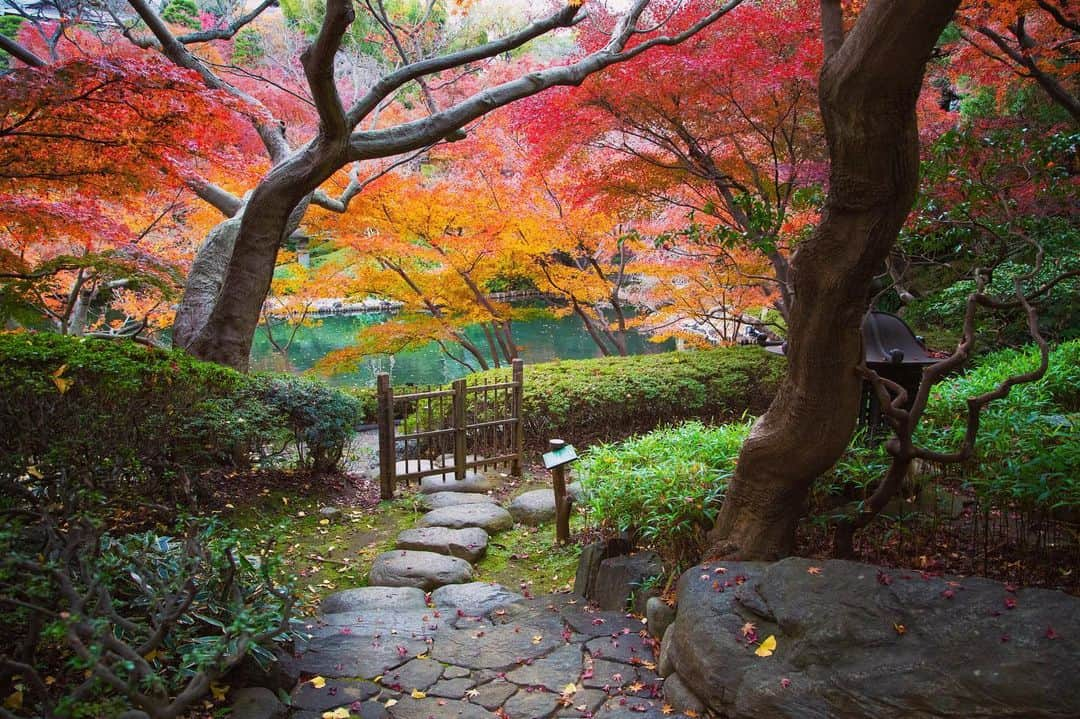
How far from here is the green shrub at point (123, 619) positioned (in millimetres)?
2426

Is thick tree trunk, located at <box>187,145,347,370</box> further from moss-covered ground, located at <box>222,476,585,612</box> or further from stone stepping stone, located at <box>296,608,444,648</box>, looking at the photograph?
stone stepping stone, located at <box>296,608,444,648</box>

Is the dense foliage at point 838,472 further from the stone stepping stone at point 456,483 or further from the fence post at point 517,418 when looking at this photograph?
the fence post at point 517,418

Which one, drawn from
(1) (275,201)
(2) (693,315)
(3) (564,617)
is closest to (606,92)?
(1) (275,201)

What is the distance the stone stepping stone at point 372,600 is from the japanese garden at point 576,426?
1.1 inches

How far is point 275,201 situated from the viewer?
7.36 meters

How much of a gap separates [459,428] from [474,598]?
10.5 feet

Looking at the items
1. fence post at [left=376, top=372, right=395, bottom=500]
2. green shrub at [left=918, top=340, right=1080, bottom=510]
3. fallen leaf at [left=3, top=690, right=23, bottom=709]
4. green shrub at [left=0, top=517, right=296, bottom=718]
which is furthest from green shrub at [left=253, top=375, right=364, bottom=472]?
green shrub at [left=918, top=340, right=1080, bottom=510]

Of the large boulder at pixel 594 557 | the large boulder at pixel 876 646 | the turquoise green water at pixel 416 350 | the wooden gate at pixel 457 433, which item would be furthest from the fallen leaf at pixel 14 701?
the turquoise green water at pixel 416 350

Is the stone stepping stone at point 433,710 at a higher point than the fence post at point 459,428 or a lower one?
lower

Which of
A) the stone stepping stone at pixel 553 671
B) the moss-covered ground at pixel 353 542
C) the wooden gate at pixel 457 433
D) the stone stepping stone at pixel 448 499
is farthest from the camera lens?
the wooden gate at pixel 457 433

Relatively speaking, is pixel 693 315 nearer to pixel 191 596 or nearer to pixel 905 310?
pixel 905 310

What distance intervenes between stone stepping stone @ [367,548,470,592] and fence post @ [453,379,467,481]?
2.36 m

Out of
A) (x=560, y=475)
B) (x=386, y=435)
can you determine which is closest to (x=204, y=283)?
(x=386, y=435)

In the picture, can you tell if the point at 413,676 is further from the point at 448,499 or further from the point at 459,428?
the point at 459,428
